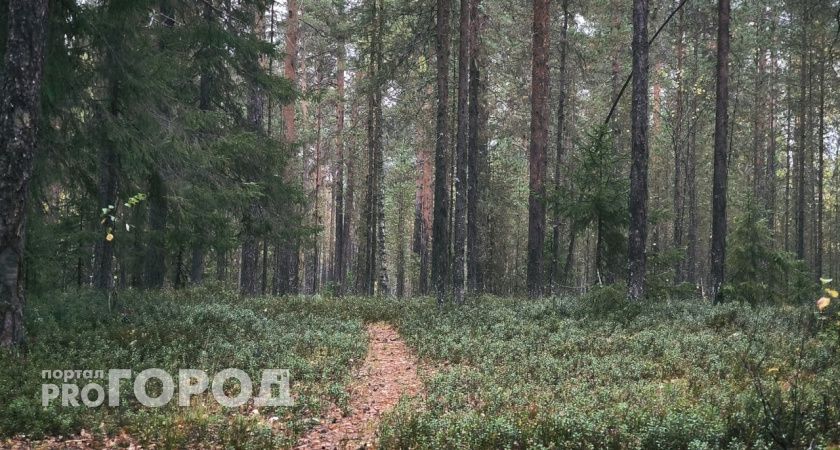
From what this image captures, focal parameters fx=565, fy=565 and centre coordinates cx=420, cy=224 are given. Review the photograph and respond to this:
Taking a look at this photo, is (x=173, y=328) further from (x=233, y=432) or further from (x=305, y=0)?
(x=305, y=0)

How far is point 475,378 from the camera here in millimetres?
8531

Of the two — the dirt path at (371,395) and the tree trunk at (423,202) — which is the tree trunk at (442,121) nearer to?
the dirt path at (371,395)

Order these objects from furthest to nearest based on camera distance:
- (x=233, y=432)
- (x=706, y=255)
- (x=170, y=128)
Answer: (x=706, y=255)
(x=170, y=128)
(x=233, y=432)

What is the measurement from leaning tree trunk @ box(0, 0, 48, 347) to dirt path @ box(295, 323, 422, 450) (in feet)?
15.9

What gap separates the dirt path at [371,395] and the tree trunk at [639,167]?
608cm

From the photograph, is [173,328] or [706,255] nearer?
[173,328]

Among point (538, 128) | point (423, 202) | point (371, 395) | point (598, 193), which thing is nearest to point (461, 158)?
point (538, 128)

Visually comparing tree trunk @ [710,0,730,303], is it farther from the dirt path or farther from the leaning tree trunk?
the leaning tree trunk

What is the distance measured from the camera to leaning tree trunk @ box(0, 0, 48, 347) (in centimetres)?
805

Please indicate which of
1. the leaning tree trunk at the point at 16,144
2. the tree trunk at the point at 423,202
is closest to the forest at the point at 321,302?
the leaning tree trunk at the point at 16,144

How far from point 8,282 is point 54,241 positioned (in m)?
3.16

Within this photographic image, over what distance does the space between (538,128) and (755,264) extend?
778cm

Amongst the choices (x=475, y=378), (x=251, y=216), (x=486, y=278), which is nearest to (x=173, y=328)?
(x=475, y=378)

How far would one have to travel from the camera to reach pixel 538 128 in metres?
18.5
